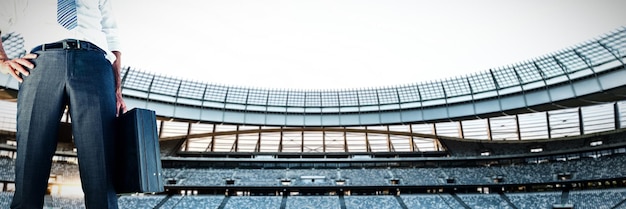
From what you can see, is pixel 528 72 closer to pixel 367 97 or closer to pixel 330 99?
pixel 367 97

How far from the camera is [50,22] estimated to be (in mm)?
3705

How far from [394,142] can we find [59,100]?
48.1 metres

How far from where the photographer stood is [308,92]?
Answer: 4856 centimetres

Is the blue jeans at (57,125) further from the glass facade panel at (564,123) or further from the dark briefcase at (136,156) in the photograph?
the glass facade panel at (564,123)

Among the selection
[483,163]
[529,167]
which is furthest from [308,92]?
[529,167]

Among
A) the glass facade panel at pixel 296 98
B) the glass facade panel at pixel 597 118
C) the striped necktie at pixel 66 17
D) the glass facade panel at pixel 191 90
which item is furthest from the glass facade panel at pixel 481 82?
the striped necktie at pixel 66 17

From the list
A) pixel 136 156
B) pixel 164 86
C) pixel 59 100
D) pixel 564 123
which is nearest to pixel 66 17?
pixel 59 100

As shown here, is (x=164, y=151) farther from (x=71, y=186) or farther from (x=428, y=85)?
(x=428, y=85)

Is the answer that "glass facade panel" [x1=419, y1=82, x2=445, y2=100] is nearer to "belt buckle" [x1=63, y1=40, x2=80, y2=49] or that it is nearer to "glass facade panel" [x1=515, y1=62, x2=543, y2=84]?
"glass facade panel" [x1=515, y1=62, x2=543, y2=84]

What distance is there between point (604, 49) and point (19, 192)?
42.4 metres

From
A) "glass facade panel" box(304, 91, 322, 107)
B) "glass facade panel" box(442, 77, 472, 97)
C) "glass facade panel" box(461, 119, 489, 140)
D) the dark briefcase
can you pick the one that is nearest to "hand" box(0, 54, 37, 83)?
the dark briefcase

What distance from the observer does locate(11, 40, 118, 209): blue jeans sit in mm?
3270

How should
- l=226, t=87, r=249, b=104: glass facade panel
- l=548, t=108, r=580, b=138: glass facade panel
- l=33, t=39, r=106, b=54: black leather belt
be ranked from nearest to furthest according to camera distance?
l=33, t=39, r=106, b=54: black leather belt → l=548, t=108, r=580, b=138: glass facade panel → l=226, t=87, r=249, b=104: glass facade panel

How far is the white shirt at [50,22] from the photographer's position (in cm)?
357
